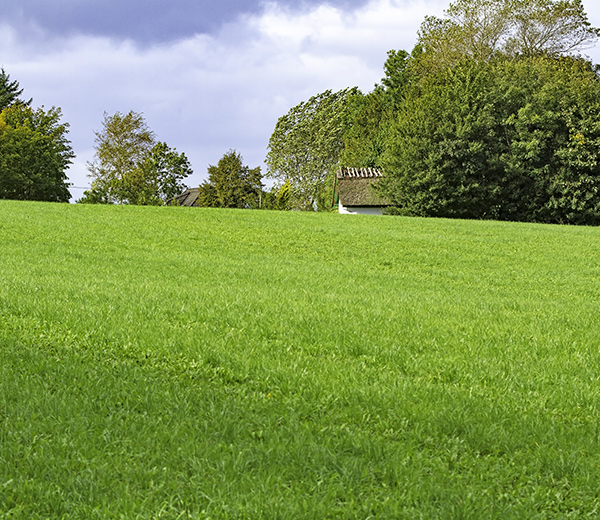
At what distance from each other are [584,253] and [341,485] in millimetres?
16298

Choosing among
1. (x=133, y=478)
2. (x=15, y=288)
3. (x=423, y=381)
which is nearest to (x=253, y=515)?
(x=133, y=478)

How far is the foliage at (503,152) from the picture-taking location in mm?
33688

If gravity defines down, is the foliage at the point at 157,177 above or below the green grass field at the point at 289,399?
above

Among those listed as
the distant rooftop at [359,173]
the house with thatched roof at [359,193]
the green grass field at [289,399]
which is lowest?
the green grass field at [289,399]

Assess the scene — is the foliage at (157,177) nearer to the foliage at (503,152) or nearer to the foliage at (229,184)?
the foliage at (229,184)

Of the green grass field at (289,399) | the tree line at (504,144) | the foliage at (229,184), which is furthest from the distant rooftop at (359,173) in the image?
the green grass field at (289,399)

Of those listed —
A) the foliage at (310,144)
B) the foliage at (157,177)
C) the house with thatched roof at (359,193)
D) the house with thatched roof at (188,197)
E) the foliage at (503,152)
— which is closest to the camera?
the foliage at (503,152)

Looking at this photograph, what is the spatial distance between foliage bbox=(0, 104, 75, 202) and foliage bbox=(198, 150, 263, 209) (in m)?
14.2

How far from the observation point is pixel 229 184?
2302 inches

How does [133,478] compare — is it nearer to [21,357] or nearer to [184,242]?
[21,357]

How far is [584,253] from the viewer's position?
16.8 m

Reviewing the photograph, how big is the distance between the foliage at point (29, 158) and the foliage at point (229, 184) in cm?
1421

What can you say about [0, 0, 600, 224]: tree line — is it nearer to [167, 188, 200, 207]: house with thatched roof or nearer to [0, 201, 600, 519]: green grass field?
[167, 188, 200, 207]: house with thatched roof

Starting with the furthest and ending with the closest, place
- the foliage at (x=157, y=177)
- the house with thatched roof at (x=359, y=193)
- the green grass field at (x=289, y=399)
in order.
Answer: the foliage at (x=157, y=177), the house with thatched roof at (x=359, y=193), the green grass field at (x=289, y=399)
